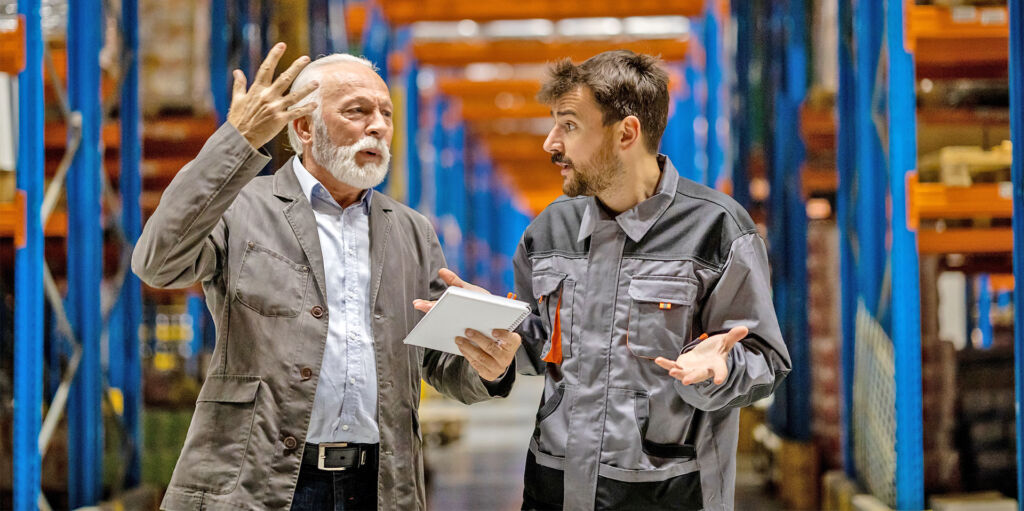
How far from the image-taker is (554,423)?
8.89 ft

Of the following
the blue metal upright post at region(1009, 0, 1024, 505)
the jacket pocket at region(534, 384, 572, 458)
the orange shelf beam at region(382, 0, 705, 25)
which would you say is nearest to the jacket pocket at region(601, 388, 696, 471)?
the jacket pocket at region(534, 384, 572, 458)

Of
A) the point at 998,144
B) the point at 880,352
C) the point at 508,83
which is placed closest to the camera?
the point at 880,352

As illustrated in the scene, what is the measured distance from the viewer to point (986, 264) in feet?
25.6

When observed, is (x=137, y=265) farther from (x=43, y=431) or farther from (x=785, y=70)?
(x=785, y=70)

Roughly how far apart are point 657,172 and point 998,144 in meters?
4.17

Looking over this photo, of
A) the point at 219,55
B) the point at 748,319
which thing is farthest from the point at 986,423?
the point at 219,55

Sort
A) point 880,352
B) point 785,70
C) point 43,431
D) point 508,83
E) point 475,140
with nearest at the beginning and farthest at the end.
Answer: point 43,431, point 880,352, point 785,70, point 508,83, point 475,140

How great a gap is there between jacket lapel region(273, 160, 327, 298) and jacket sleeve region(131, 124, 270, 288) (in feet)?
0.88

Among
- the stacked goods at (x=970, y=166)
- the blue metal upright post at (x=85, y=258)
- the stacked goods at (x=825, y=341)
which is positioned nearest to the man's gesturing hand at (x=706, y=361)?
the stacked goods at (x=970, y=166)

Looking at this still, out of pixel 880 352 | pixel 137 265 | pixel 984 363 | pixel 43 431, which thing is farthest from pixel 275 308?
pixel 984 363

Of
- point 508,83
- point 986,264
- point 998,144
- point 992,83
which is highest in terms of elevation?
point 508,83

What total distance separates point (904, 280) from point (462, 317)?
10.7 ft

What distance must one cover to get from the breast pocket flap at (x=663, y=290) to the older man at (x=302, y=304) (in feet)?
1.24

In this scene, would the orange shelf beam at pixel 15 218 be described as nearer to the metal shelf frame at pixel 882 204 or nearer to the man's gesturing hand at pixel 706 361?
the man's gesturing hand at pixel 706 361
